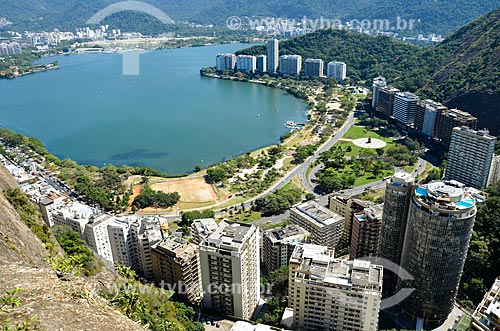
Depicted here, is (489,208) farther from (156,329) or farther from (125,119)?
(125,119)

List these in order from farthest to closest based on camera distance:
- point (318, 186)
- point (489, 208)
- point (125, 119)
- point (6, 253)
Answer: point (125, 119) → point (318, 186) → point (489, 208) → point (6, 253)

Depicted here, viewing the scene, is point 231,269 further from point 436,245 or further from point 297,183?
point 297,183

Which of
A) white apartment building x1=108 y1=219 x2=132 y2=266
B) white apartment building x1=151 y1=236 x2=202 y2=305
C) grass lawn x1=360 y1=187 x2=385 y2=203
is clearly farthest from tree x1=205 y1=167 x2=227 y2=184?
white apartment building x1=151 y1=236 x2=202 y2=305

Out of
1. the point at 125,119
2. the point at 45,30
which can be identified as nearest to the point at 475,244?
the point at 125,119

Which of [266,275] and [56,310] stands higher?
[56,310]
